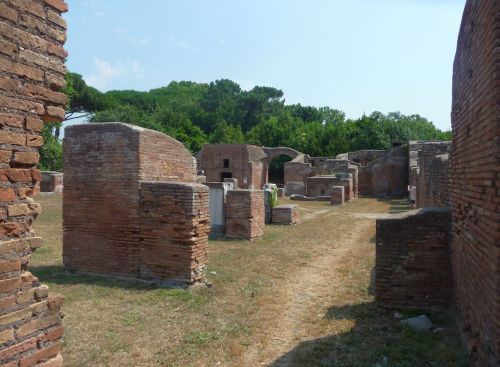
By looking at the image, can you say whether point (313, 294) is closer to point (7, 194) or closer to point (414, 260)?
point (414, 260)

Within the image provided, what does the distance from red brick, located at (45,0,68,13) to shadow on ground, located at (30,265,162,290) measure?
499cm

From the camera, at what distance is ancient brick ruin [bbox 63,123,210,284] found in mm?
7062

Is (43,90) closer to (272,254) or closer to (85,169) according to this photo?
(85,169)

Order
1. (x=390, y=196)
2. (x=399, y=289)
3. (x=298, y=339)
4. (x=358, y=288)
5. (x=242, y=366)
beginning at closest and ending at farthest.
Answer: (x=242, y=366), (x=298, y=339), (x=399, y=289), (x=358, y=288), (x=390, y=196)

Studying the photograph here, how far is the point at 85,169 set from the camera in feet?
25.3

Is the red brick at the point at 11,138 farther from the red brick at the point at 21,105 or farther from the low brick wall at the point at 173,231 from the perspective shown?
the low brick wall at the point at 173,231

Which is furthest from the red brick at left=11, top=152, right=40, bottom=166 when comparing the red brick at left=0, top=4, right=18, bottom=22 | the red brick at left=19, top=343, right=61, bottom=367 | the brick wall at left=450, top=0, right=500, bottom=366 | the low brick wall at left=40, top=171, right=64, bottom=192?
the low brick wall at left=40, top=171, right=64, bottom=192

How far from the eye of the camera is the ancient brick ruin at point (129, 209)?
7.06 metres

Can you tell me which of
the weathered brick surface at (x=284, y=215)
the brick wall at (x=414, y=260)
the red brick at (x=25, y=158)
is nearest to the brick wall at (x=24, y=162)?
the red brick at (x=25, y=158)

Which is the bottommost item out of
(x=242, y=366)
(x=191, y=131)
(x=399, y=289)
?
(x=242, y=366)

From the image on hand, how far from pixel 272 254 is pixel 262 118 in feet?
163

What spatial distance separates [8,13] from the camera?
2.63 m

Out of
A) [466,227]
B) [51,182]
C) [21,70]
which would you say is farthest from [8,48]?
[51,182]

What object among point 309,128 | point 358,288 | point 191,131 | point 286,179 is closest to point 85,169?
point 358,288
